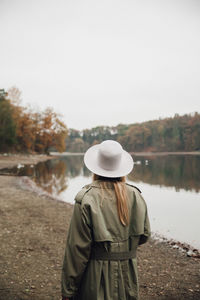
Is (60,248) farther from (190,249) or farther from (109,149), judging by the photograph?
(109,149)

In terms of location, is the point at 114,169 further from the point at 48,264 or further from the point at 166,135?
the point at 166,135

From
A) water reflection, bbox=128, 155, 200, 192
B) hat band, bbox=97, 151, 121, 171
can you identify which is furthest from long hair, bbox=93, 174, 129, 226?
A: water reflection, bbox=128, 155, 200, 192

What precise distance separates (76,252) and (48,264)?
11.6ft

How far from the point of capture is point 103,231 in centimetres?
192

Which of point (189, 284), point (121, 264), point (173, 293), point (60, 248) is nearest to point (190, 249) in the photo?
point (189, 284)

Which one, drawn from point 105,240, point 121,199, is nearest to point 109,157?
point 121,199

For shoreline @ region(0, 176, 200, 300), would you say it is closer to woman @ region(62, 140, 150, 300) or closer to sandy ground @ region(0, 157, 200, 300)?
sandy ground @ region(0, 157, 200, 300)

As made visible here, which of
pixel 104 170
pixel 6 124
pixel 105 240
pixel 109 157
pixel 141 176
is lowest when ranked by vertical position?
pixel 141 176

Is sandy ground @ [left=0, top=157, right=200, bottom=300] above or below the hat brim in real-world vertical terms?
below

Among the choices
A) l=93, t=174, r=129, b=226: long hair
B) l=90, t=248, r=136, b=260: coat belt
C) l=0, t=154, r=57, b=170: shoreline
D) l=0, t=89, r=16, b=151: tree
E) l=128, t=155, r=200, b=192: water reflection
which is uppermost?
l=0, t=89, r=16, b=151: tree

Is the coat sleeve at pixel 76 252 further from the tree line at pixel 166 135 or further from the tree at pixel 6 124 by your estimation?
the tree line at pixel 166 135

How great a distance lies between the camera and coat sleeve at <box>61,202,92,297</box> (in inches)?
77.3

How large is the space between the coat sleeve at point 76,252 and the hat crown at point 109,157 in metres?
0.40

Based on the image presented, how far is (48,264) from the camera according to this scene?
508 cm
